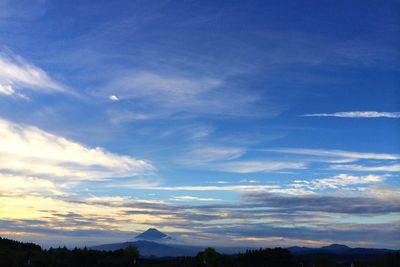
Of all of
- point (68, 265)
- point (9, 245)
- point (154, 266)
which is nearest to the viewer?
point (68, 265)

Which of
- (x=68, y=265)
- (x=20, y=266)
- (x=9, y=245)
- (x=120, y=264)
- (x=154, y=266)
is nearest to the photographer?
(x=20, y=266)

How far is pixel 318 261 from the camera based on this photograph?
153250 mm

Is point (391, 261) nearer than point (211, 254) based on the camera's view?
Yes

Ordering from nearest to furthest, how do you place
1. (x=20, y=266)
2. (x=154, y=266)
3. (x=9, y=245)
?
(x=20, y=266) → (x=154, y=266) → (x=9, y=245)

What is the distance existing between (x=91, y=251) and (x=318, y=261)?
73.1 metres

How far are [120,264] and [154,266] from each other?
14.4 metres

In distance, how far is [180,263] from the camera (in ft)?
486

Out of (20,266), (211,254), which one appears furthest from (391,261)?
(20,266)

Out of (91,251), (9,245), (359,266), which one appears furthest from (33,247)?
(359,266)

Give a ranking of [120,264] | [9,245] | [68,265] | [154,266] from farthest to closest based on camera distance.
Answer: [9,245] < [154,266] < [120,264] < [68,265]

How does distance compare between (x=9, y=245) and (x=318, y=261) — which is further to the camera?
(x=9, y=245)

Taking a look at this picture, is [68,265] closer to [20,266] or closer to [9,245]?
[20,266]

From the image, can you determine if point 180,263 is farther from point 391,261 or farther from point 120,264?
point 391,261

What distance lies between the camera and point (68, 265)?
131000 millimetres
